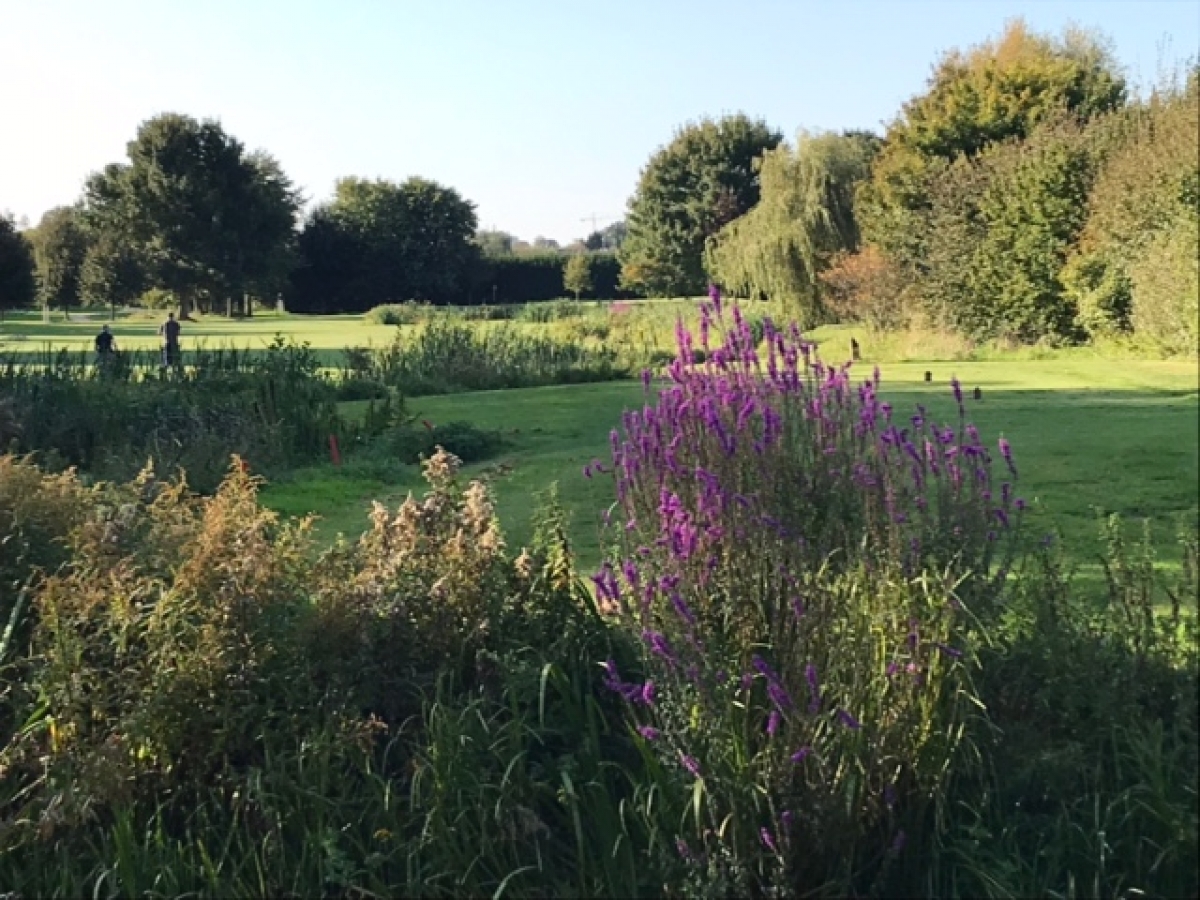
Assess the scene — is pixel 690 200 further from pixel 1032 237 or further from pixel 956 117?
pixel 1032 237

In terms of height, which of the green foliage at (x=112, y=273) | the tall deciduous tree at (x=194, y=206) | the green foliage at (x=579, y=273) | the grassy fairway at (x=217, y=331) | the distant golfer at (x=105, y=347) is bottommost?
the distant golfer at (x=105, y=347)

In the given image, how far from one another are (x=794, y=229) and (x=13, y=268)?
1167 inches

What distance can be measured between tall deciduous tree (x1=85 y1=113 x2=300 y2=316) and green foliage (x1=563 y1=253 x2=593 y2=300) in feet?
53.2

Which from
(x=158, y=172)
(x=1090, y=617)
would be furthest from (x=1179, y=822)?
(x=158, y=172)

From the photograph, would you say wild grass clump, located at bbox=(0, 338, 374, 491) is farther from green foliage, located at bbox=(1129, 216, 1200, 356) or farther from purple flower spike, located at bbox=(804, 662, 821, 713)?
green foliage, located at bbox=(1129, 216, 1200, 356)

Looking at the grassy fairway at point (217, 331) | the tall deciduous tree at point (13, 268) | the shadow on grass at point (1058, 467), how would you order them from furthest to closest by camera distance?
1. the tall deciduous tree at point (13, 268)
2. the grassy fairway at point (217, 331)
3. the shadow on grass at point (1058, 467)

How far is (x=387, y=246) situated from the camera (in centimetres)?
3481

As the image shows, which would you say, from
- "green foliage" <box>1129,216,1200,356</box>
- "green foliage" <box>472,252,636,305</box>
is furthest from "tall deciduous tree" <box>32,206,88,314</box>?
"green foliage" <box>1129,216,1200,356</box>

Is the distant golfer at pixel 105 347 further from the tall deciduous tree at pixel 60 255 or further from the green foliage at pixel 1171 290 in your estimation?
the tall deciduous tree at pixel 60 255

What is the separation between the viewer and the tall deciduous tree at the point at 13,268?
39.5 metres

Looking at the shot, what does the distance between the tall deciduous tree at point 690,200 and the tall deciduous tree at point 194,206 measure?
19.1 metres

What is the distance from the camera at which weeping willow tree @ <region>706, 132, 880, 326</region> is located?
82.2ft

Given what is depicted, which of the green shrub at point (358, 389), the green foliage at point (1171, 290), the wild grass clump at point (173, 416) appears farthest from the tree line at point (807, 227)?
the green shrub at point (358, 389)

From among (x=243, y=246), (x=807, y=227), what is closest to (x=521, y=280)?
(x=243, y=246)
